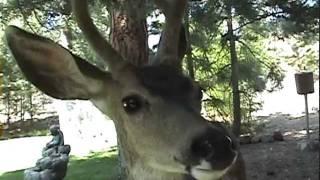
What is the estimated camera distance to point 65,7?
2.87 metres

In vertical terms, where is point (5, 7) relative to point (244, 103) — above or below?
above

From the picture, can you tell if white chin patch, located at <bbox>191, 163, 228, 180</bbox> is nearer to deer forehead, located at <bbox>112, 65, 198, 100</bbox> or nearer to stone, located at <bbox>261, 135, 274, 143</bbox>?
deer forehead, located at <bbox>112, 65, 198, 100</bbox>

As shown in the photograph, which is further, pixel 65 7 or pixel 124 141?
pixel 65 7

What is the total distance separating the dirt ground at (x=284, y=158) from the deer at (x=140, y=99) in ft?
10.8

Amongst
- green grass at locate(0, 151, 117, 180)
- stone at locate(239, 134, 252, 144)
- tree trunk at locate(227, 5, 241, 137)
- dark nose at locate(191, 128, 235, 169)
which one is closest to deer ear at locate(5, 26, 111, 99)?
dark nose at locate(191, 128, 235, 169)

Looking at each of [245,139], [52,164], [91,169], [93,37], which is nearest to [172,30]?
[93,37]

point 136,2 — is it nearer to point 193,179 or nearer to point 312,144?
point 193,179

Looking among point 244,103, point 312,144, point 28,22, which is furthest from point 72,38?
point 244,103

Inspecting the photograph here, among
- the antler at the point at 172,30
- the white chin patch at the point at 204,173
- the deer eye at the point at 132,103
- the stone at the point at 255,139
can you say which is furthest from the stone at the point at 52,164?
the stone at the point at 255,139

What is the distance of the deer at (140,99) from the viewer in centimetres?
175

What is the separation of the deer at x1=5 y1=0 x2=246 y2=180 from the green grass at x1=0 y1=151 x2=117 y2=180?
8.59ft

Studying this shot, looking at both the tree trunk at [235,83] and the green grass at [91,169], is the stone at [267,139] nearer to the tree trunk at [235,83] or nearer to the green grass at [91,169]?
the tree trunk at [235,83]

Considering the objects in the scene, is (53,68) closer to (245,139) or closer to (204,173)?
(204,173)

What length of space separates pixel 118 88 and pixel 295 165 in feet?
12.5
